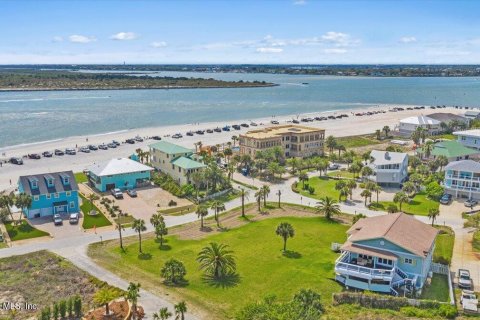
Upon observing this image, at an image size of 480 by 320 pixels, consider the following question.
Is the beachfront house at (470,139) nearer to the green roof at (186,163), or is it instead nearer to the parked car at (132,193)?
the green roof at (186,163)

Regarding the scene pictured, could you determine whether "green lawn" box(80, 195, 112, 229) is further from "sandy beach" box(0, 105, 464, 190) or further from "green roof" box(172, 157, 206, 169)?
"sandy beach" box(0, 105, 464, 190)

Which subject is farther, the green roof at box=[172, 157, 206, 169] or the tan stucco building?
the tan stucco building

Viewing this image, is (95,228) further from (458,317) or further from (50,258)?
(458,317)

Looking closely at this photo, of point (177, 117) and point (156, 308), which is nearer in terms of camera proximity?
point (156, 308)

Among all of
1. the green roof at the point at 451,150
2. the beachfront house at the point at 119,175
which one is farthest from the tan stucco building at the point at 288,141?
the beachfront house at the point at 119,175

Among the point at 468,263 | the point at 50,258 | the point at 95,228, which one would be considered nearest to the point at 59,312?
the point at 50,258

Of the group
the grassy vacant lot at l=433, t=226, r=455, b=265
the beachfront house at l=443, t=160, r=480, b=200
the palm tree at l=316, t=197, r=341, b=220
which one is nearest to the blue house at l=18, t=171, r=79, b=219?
the palm tree at l=316, t=197, r=341, b=220
